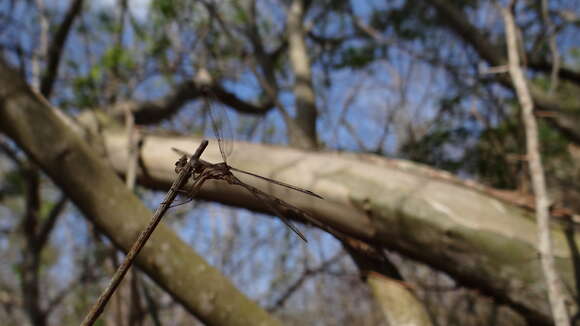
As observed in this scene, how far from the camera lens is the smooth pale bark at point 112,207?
32.9 inches

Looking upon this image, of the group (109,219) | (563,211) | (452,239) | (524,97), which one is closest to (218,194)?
(109,219)

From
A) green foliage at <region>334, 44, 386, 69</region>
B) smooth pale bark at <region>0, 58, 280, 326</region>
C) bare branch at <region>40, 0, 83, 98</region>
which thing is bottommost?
smooth pale bark at <region>0, 58, 280, 326</region>

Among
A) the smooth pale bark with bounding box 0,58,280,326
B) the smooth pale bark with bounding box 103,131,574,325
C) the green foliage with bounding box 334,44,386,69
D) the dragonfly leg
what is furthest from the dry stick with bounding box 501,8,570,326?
the green foliage with bounding box 334,44,386,69

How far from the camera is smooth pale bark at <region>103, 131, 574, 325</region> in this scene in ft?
3.75

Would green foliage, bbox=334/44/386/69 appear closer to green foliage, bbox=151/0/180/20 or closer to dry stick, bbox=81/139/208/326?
green foliage, bbox=151/0/180/20

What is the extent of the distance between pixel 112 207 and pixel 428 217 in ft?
2.76

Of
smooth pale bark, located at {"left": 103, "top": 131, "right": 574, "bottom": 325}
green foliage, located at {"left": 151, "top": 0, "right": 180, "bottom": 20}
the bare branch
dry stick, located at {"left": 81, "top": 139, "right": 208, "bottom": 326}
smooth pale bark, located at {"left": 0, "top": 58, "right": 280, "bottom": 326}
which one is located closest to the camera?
dry stick, located at {"left": 81, "top": 139, "right": 208, "bottom": 326}

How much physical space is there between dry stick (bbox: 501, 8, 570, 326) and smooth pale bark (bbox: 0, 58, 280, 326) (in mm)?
551

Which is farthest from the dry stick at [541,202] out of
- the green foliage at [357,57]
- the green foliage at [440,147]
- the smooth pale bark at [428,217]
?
the green foliage at [357,57]

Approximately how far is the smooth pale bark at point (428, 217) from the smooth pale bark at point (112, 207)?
0.25 meters

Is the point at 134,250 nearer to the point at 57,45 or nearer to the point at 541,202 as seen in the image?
the point at 541,202

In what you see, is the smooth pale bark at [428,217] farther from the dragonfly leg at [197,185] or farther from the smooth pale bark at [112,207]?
the dragonfly leg at [197,185]

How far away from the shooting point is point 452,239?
1.19 meters

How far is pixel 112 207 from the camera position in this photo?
0.99 metres
